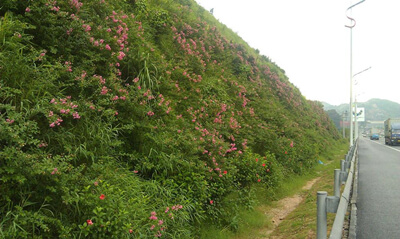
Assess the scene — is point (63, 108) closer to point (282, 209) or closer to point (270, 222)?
point (270, 222)

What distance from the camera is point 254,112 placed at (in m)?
11.3

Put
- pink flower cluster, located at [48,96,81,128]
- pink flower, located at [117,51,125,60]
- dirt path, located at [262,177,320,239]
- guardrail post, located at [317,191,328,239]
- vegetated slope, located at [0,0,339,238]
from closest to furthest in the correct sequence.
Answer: guardrail post, located at [317,191,328,239] → vegetated slope, located at [0,0,339,238] → pink flower cluster, located at [48,96,81,128] → pink flower, located at [117,51,125,60] → dirt path, located at [262,177,320,239]

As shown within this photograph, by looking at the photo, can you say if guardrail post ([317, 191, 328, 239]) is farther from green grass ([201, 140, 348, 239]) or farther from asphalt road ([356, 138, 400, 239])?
asphalt road ([356, 138, 400, 239])

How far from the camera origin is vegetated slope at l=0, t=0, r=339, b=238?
10.3 ft

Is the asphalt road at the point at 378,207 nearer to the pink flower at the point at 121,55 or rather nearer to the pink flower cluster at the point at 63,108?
the pink flower cluster at the point at 63,108

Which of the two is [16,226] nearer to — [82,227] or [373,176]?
[82,227]

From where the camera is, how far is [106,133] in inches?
181

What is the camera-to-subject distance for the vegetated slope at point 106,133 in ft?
10.3

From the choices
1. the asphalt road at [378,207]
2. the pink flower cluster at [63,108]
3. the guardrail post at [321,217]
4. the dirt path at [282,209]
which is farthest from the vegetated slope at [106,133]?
the asphalt road at [378,207]

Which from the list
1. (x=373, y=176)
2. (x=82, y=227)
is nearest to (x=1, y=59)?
(x=82, y=227)

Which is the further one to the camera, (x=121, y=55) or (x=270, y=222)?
(x=270, y=222)

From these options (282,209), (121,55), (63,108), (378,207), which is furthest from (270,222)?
(63,108)

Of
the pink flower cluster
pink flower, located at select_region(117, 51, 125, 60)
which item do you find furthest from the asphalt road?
pink flower, located at select_region(117, 51, 125, 60)

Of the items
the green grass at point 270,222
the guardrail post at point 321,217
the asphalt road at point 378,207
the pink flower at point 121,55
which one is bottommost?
the green grass at point 270,222
